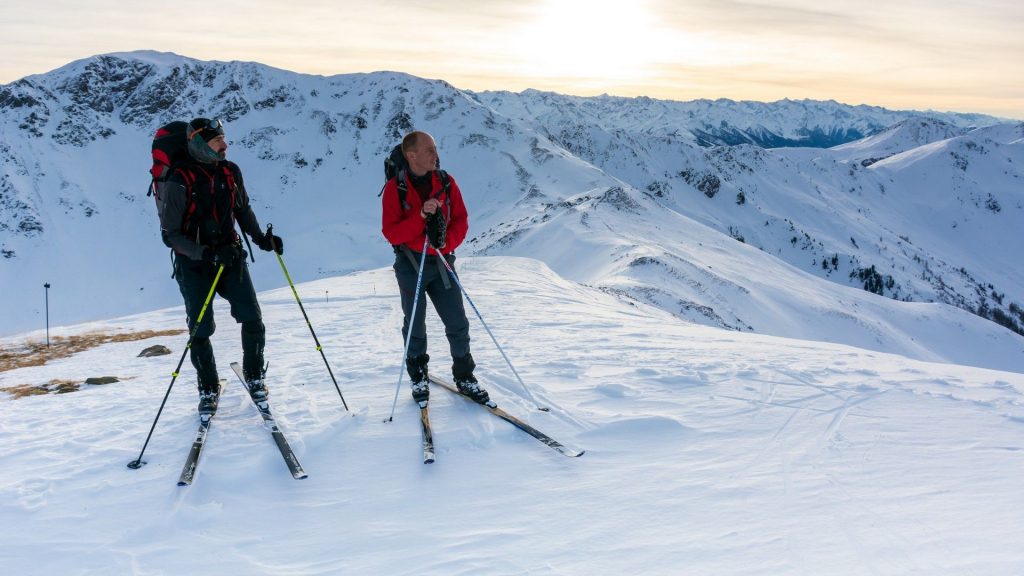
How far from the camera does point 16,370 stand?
1080 centimetres

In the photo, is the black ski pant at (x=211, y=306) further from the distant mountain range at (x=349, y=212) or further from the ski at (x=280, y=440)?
the distant mountain range at (x=349, y=212)

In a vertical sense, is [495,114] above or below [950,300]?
above

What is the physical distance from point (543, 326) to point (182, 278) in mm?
7608

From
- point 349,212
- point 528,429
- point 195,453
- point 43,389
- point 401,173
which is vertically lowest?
point 43,389

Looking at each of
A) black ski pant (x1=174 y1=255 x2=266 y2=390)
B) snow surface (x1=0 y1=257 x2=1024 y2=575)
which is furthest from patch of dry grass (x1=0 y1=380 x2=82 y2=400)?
black ski pant (x1=174 y1=255 x2=266 y2=390)

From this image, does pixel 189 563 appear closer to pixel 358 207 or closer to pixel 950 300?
pixel 358 207

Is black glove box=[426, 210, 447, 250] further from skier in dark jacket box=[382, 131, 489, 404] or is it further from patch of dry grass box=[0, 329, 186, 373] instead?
patch of dry grass box=[0, 329, 186, 373]

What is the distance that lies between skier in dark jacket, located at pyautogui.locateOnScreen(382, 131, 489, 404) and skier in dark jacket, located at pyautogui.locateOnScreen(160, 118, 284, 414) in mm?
1637

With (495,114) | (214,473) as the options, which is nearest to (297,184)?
(495,114)

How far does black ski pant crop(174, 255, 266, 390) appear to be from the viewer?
6.62m

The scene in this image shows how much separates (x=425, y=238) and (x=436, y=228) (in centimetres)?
22

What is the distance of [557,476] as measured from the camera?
17.9 ft

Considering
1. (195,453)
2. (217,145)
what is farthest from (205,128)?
(195,453)

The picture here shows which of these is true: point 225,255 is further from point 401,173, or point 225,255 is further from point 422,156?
point 422,156
